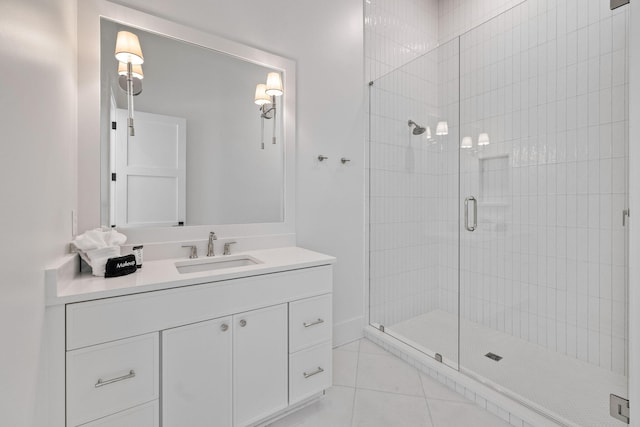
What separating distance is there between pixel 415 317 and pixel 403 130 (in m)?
1.59

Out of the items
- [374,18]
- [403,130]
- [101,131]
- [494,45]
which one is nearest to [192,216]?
[101,131]

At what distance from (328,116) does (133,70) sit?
126 cm

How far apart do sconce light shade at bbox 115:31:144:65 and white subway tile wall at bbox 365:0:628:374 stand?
5.55ft

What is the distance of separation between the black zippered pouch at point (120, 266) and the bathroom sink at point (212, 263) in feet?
0.92

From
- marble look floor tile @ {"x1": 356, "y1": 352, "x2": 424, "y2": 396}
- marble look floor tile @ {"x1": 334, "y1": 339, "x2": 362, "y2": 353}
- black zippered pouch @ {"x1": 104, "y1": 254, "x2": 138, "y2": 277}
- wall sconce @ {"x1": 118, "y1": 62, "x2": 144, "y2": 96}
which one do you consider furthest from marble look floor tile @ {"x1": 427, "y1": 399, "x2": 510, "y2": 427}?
wall sconce @ {"x1": 118, "y1": 62, "x2": 144, "y2": 96}

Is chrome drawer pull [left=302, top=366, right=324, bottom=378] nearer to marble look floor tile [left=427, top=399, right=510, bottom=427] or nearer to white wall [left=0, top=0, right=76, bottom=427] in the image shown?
marble look floor tile [left=427, top=399, right=510, bottom=427]

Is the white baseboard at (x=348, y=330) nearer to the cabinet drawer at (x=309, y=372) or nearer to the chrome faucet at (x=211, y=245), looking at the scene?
the cabinet drawer at (x=309, y=372)

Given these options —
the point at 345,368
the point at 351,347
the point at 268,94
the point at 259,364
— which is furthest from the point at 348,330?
the point at 268,94

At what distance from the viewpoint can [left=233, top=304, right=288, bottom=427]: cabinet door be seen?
134 centimetres

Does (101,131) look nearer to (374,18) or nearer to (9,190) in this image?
(9,190)

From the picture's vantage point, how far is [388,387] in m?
1.79

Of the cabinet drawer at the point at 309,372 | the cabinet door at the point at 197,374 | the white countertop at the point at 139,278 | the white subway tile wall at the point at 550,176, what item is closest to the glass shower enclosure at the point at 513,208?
the white subway tile wall at the point at 550,176

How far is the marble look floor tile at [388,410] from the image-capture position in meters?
1.50

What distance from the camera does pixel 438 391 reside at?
5.75 ft
